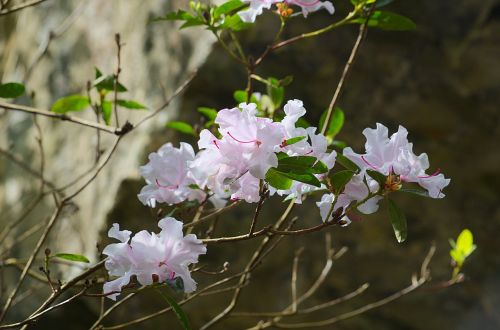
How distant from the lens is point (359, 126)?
2.27 metres

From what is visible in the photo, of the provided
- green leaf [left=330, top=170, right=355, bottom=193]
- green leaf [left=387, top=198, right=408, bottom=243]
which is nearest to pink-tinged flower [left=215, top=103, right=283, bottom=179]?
green leaf [left=330, top=170, right=355, bottom=193]

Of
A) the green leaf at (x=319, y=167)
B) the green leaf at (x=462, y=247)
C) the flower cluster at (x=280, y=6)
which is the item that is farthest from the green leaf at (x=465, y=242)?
the green leaf at (x=319, y=167)

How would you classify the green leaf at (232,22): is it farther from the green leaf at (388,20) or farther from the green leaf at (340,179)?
the green leaf at (340,179)

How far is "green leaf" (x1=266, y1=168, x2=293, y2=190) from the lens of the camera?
0.84 metres

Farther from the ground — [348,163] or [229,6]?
[229,6]

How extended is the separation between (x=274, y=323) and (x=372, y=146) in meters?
0.75

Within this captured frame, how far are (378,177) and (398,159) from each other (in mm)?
34

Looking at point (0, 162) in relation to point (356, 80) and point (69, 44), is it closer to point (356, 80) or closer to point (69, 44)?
point (69, 44)

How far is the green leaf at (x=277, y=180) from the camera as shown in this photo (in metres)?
0.84

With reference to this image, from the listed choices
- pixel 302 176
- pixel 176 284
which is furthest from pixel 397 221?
pixel 176 284

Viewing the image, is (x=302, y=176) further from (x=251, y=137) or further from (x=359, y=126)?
(x=359, y=126)

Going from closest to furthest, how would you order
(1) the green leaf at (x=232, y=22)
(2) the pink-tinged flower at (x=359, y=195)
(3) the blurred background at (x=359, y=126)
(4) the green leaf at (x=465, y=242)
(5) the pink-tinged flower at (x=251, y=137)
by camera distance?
(5) the pink-tinged flower at (x=251, y=137)
(2) the pink-tinged flower at (x=359, y=195)
(1) the green leaf at (x=232, y=22)
(4) the green leaf at (x=465, y=242)
(3) the blurred background at (x=359, y=126)

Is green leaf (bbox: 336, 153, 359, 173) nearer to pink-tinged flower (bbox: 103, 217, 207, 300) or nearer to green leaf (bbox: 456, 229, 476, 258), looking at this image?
pink-tinged flower (bbox: 103, 217, 207, 300)

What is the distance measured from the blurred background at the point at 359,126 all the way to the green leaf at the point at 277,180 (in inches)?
49.0
